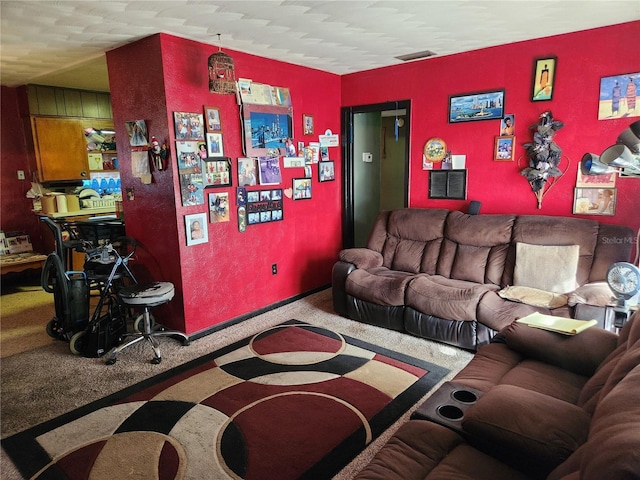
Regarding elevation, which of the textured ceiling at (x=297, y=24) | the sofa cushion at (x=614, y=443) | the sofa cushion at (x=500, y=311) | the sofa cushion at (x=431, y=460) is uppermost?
the textured ceiling at (x=297, y=24)

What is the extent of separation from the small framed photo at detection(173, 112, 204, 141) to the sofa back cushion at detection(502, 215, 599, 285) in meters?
2.81

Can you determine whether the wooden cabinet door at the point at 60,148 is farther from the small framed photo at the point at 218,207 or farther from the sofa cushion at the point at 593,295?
the sofa cushion at the point at 593,295

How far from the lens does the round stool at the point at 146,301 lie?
3.08m

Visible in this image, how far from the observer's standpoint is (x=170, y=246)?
3.43m

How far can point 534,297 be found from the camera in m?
3.05

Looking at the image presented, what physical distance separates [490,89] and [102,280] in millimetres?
3870

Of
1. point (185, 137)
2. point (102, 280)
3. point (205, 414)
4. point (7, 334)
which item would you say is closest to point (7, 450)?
point (205, 414)

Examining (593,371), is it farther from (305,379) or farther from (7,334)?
(7,334)

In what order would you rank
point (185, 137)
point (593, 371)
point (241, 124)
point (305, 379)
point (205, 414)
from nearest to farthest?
point (593, 371)
point (205, 414)
point (305, 379)
point (185, 137)
point (241, 124)

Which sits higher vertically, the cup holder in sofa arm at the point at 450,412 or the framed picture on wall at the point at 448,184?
the framed picture on wall at the point at 448,184

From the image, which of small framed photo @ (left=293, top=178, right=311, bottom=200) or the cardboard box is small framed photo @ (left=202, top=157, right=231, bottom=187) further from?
the cardboard box

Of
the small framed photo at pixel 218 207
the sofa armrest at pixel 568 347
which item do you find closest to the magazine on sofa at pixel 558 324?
the sofa armrest at pixel 568 347

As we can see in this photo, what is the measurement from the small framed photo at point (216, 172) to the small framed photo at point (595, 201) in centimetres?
302

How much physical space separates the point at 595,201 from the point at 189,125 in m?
3.41
